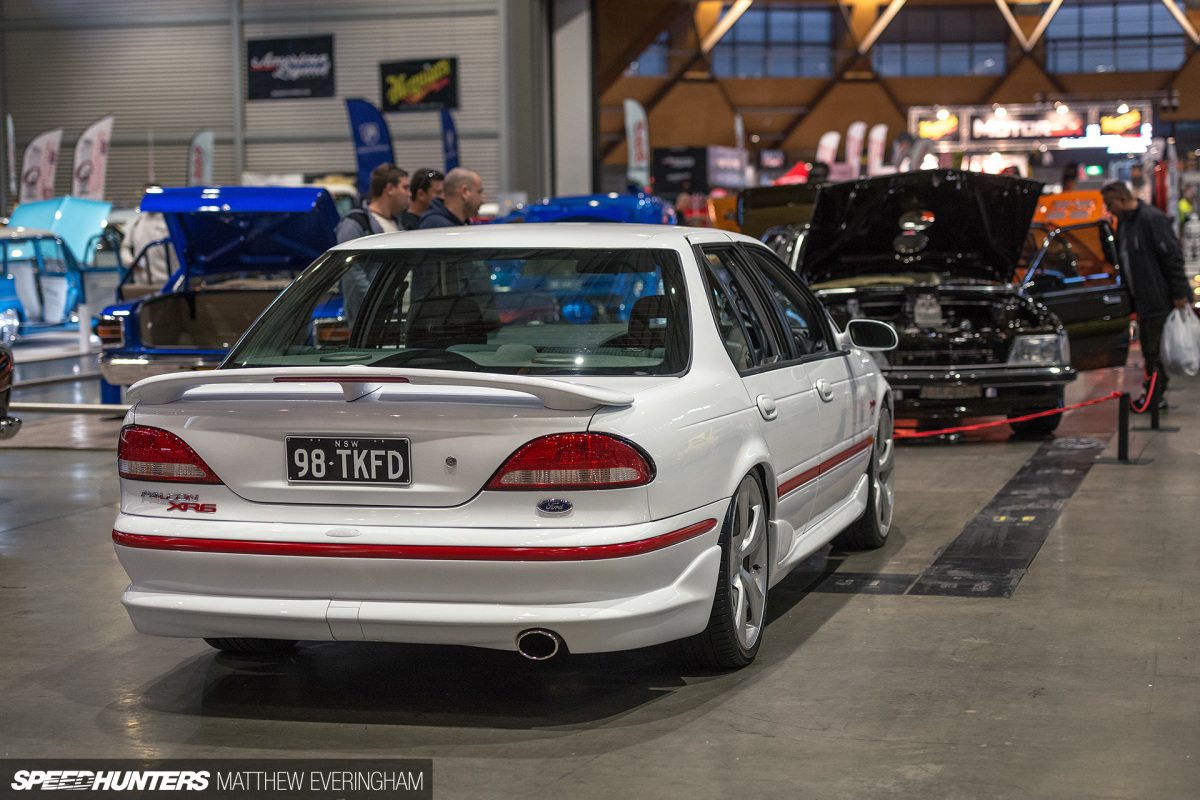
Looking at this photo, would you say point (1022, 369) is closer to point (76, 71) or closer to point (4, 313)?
point (4, 313)

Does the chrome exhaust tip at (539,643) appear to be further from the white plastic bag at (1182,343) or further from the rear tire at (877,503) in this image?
the white plastic bag at (1182,343)

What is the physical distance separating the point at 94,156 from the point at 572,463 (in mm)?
25709

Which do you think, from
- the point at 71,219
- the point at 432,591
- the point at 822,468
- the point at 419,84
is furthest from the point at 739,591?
the point at 419,84

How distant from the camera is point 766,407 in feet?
14.9

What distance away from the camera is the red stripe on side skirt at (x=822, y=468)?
15.8ft

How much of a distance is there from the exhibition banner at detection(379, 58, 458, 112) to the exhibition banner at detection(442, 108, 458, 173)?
0.84m

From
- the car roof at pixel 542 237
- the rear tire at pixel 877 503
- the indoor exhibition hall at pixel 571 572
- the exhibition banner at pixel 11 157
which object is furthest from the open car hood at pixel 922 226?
the exhibition banner at pixel 11 157

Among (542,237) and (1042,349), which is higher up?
(542,237)

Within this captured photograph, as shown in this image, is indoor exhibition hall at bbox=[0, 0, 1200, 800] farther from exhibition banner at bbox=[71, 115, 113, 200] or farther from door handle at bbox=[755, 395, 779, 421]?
exhibition banner at bbox=[71, 115, 113, 200]

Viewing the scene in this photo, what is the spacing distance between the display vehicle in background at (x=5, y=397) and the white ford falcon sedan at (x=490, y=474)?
3.64 metres

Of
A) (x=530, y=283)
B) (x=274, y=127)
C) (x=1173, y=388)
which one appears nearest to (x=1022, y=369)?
(x=1173, y=388)

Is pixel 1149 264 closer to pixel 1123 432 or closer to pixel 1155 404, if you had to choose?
pixel 1155 404

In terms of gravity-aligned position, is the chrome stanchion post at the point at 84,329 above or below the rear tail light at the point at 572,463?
below

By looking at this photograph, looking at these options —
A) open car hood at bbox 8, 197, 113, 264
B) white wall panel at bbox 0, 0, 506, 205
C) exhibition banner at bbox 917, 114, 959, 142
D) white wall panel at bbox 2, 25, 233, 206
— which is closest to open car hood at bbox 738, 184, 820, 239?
open car hood at bbox 8, 197, 113, 264
